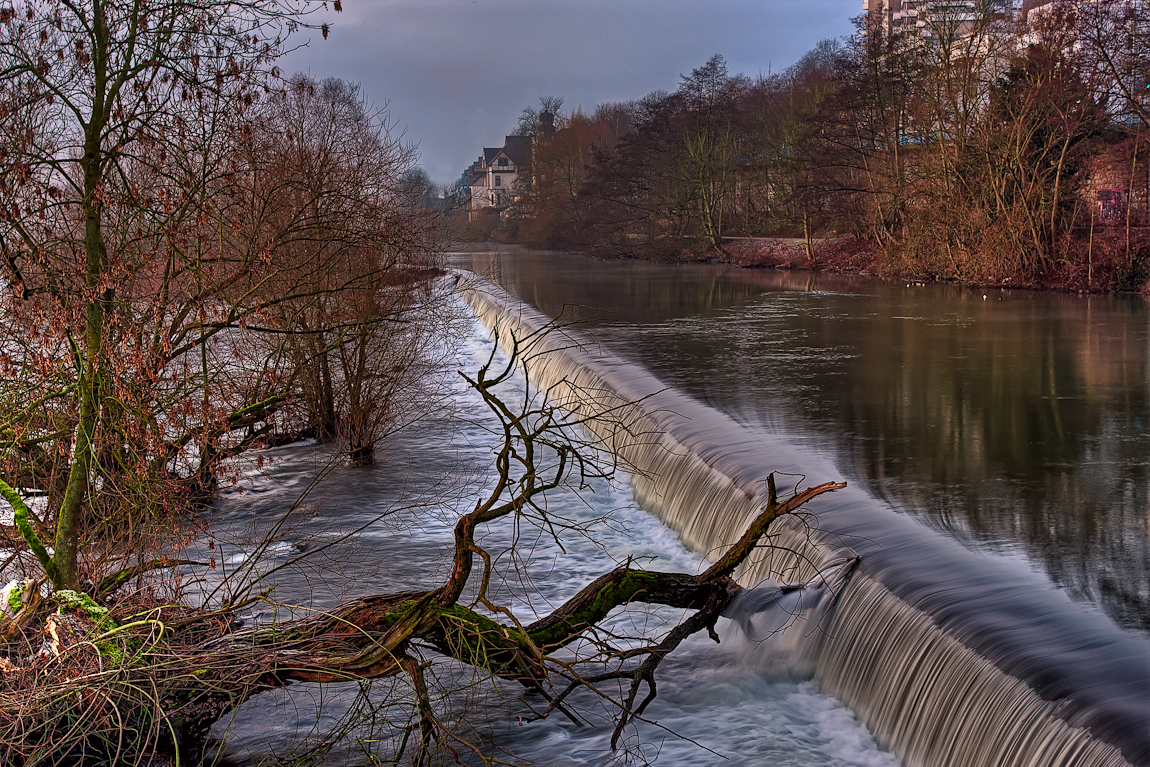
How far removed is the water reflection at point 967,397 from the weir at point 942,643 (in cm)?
49

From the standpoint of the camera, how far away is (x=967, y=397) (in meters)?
12.8

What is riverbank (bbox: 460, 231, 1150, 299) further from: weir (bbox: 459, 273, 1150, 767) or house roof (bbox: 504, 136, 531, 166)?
house roof (bbox: 504, 136, 531, 166)

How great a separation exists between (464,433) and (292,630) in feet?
31.0

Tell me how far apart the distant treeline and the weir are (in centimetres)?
1999

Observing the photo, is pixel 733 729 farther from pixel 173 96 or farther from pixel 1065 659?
pixel 173 96

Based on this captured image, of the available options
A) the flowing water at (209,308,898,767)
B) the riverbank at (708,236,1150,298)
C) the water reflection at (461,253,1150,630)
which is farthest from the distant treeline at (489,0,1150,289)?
the flowing water at (209,308,898,767)

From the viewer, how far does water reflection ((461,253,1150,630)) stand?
7.80 m

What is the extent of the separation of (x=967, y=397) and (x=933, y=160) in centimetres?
1964

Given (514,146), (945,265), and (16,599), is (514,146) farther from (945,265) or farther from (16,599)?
(16,599)

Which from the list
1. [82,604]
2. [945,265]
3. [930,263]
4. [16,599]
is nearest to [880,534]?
[82,604]

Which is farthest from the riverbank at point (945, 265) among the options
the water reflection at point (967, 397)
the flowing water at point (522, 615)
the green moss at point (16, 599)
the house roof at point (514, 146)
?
the house roof at point (514, 146)

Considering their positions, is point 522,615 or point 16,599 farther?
point 522,615

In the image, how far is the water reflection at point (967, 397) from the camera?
7801 millimetres

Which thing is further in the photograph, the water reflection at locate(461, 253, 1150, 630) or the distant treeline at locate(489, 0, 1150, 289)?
the distant treeline at locate(489, 0, 1150, 289)
